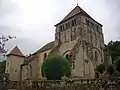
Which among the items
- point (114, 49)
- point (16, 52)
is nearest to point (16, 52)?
point (16, 52)

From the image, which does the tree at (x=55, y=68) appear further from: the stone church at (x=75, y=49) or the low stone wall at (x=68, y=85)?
the low stone wall at (x=68, y=85)

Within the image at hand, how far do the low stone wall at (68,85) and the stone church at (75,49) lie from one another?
713 inches

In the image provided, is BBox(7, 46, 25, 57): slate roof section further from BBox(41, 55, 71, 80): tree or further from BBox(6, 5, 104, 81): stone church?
BBox(41, 55, 71, 80): tree

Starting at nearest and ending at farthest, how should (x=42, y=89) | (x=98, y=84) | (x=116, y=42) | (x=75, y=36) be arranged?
(x=98, y=84), (x=42, y=89), (x=75, y=36), (x=116, y=42)

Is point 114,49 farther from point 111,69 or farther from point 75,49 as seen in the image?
point 111,69

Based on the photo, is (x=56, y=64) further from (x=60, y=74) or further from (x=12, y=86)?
(x=12, y=86)

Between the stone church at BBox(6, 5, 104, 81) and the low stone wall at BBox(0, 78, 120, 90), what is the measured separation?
18.1 meters

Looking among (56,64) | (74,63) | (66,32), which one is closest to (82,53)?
(74,63)

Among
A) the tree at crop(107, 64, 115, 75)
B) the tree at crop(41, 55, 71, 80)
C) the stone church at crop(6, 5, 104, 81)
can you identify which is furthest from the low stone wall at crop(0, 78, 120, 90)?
the stone church at crop(6, 5, 104, 81)

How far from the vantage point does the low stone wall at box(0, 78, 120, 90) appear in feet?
40.9

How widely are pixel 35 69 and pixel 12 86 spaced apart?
88.8 ft

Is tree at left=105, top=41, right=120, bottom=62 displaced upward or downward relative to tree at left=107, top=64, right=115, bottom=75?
upward

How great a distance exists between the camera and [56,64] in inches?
1028

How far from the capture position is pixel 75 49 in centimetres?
3566
